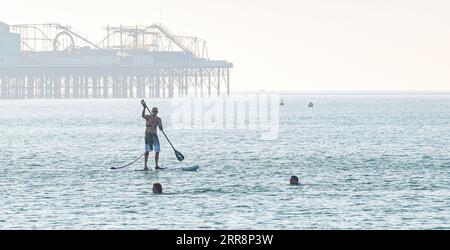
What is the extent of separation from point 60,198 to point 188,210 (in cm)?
569

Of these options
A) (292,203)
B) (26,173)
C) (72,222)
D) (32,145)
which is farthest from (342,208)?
(32,145)

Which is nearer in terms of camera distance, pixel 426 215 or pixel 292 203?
pixel 426 215

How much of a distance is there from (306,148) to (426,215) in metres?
40.3

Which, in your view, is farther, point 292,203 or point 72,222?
point 292,203

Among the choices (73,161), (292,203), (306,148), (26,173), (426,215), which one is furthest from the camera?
(306,148)

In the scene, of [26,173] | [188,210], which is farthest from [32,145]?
[188,210]

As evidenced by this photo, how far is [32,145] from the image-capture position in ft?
246
